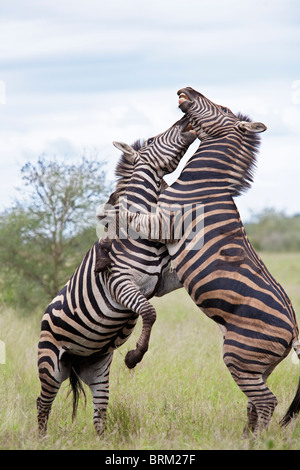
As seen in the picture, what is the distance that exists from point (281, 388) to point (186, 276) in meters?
2.85

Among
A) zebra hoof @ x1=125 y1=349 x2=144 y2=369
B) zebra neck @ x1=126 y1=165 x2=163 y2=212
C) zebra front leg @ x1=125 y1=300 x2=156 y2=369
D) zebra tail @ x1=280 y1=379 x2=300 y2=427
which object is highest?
zebra neck @ x1=126 y1=165 x2=163 y2=212

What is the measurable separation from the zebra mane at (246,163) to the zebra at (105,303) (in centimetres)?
50

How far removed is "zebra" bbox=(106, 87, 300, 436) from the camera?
484cm

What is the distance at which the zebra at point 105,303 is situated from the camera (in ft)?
17.2

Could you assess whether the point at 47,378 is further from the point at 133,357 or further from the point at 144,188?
the point at 144,188

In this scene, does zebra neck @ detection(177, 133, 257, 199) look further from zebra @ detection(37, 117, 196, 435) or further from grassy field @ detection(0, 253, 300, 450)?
grassy field @ detection(0, 253, 300, 450)

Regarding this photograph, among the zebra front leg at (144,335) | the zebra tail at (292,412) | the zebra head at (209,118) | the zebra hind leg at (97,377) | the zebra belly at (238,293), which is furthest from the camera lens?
the zebra hind leg at (97,377)

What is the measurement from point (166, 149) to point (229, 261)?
1315 millimetres

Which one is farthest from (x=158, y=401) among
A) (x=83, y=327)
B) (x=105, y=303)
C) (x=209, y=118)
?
(x=209, y=118)

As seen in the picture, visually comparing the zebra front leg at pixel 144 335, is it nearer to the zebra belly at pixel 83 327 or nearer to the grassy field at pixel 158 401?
the zebra belly at pixel 83 327

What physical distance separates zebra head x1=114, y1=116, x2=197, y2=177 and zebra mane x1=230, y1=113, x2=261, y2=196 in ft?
1.62

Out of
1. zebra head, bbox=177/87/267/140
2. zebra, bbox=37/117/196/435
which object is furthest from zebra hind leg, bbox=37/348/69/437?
zebra head, bbox=177/87/267/140

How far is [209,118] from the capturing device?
551 centimetres

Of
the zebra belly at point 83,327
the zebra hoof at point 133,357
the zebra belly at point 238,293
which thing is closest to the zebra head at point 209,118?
the zebra belly at point 238,293
